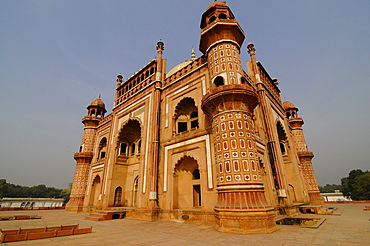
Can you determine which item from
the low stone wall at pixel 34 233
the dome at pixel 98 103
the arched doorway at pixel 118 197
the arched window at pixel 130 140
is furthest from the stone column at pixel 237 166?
the dome at pixel 98 103

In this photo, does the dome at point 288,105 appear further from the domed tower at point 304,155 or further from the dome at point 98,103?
the dome at point 98,103

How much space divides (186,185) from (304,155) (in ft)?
63.0

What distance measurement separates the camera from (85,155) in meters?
25.0

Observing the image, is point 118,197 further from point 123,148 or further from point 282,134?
point 282,134

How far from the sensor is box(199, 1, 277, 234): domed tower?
27.3 ft

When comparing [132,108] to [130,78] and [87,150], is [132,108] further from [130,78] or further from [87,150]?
[87,150]

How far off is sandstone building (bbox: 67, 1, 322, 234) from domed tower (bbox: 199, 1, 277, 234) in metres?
0.05

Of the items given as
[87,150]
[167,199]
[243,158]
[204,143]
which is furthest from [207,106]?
[87,150]

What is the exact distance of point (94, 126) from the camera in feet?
88.8

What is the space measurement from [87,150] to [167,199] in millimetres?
17416

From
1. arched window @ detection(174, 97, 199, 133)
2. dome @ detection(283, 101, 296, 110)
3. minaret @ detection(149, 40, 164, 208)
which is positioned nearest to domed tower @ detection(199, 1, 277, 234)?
arched window @ detection(174, 97, 199, 133)

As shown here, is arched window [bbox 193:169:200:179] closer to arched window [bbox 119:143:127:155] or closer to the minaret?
the minaret

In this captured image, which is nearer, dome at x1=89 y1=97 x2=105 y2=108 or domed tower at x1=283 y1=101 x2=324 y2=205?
domed tower at x1=283 y1=101 x2=324 y2=205

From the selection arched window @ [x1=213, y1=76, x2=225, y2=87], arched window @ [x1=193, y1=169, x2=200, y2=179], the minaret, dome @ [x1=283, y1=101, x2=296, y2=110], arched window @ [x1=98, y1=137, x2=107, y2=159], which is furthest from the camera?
dome @ [x1=283, y1=101, x2=296, y2=110]
